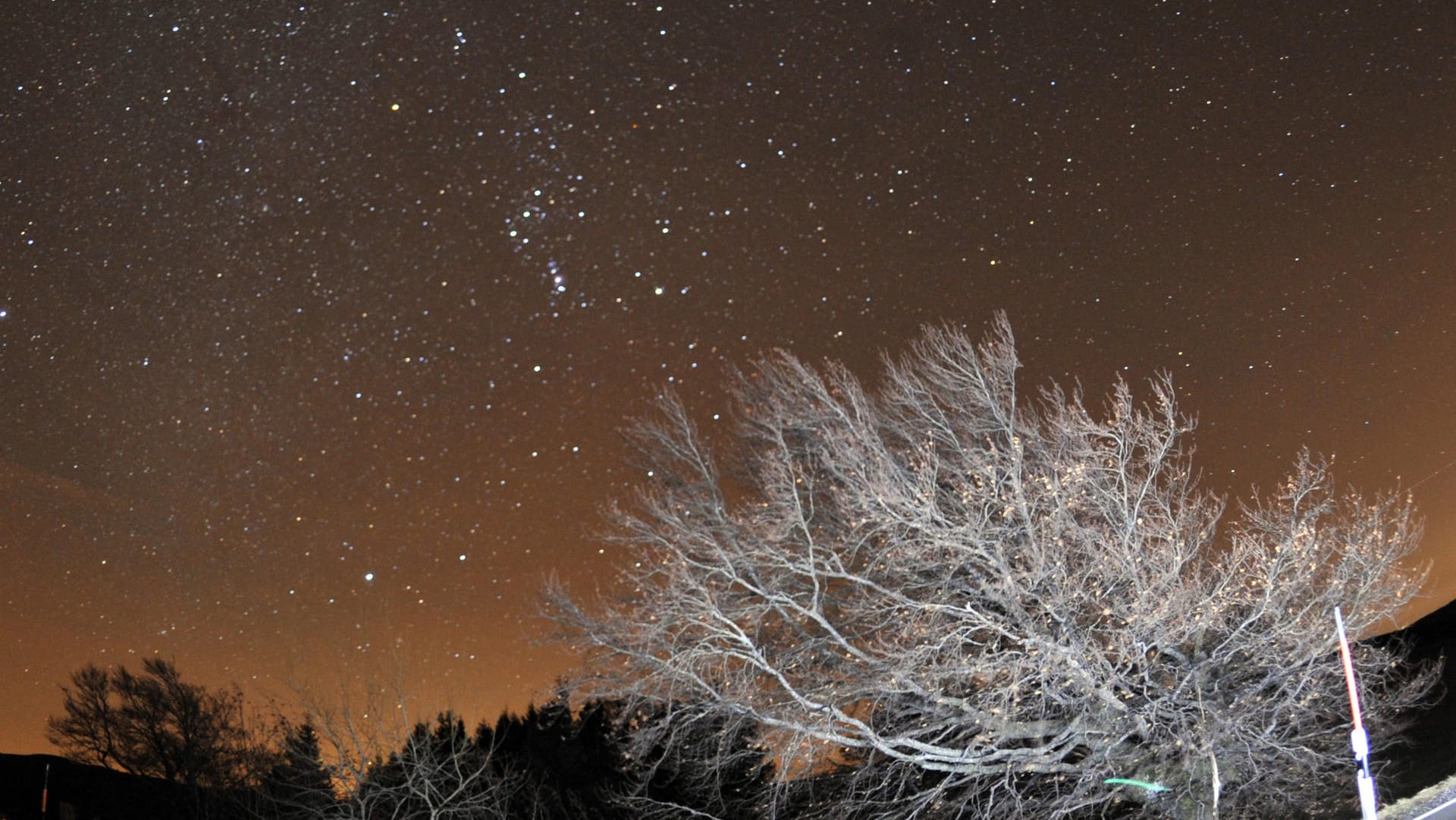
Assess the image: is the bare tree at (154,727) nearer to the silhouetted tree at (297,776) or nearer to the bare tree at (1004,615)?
the silhouetted tree at (297,776)

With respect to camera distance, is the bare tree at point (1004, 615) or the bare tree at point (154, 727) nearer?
the bare tree at point (1004, 615)

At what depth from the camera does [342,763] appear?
2494 centimetres

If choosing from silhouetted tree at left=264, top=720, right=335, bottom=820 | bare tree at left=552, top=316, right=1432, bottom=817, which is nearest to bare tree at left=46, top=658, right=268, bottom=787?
silhouetted tree at left=264, top=720, right=335, bottom=820

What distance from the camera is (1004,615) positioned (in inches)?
656

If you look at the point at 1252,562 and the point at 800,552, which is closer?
the point at 1252,562

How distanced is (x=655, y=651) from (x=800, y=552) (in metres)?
2.60

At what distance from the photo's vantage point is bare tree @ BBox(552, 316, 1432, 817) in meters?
15.6

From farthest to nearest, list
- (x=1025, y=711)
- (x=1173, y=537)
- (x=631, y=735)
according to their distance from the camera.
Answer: (x=631, y=735) < (x=1025, y=711) < (x=1173, y=537)

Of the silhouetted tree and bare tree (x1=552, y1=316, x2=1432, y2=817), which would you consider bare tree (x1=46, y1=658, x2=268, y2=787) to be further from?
bare tree (x1=552, y1=316, x2=1432, y2=817)

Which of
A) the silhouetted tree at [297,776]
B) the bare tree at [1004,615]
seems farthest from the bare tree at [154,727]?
the bare tree at [1004,615]

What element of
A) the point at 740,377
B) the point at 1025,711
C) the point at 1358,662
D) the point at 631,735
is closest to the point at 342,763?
the point at 631,735

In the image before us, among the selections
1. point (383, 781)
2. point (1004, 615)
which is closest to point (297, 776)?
point (383, 781)

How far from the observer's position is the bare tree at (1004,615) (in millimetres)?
15594

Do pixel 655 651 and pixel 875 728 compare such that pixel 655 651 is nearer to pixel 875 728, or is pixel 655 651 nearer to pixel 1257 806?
pixel 875 728
